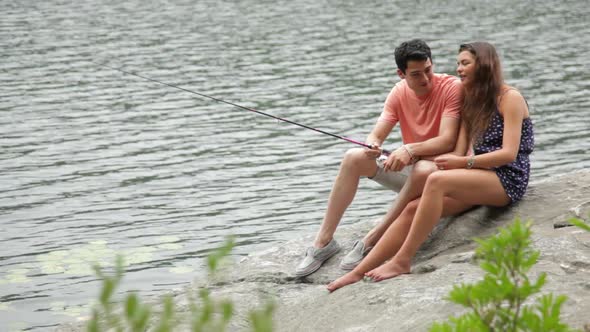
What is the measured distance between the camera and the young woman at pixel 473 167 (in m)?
5.74

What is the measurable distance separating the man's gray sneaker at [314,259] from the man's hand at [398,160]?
74 cm

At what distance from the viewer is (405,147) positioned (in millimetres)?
6141

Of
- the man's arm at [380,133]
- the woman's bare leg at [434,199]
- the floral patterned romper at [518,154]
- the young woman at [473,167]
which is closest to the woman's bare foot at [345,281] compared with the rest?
the young woman at [473,167]

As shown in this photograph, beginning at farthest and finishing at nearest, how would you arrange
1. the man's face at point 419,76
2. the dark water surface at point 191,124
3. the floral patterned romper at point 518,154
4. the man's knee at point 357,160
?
the dark water surface at point 191,124
the man's knee at point 357,160
the man's face at point 419,76
the floral patterned romper at point 518,154

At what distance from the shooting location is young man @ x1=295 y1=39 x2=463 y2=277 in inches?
241

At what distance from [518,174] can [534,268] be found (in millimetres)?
1036

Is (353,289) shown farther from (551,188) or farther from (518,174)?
(551,188)

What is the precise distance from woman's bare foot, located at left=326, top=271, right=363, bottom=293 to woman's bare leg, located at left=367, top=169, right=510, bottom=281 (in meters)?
0.16

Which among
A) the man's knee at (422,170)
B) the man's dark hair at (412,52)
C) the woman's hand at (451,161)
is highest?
the man's dark hair at (412,52)

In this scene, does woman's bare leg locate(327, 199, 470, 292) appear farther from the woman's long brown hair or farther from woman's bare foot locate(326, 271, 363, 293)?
the woman's long brown hair

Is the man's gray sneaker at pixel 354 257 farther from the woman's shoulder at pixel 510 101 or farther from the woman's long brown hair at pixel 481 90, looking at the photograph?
the woman's shoulder at pixel 510 101

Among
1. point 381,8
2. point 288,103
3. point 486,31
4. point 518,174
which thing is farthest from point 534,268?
point 381,8

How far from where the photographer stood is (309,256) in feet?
21.6

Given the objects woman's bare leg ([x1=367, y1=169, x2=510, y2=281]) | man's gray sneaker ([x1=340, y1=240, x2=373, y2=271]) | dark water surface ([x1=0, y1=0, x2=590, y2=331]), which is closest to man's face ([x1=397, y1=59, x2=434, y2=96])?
woman's bare leg ([x1=367, y1=169, x2=510, y2=281])
